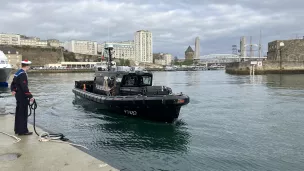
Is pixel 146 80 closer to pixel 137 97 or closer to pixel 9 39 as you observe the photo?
pixel 137 97

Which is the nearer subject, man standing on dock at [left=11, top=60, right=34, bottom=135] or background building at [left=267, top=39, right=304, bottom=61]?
man standing on dock at [left=11, top=60, right=34, bottom=135]

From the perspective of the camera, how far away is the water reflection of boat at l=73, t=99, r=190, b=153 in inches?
371

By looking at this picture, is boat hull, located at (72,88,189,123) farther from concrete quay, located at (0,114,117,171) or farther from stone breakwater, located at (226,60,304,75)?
stone breakwater, located at (226,60,304,75)

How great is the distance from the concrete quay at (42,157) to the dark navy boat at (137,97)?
5.74m

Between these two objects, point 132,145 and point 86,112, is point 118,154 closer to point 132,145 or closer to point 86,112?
point 132,145

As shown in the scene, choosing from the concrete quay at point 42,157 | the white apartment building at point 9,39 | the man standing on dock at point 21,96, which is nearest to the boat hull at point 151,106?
the man standing on dock at point 21,96

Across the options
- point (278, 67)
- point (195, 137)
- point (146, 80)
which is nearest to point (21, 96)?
point (195, 137)

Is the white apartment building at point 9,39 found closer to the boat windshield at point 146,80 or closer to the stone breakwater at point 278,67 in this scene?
the stone breakwater at point 278,67

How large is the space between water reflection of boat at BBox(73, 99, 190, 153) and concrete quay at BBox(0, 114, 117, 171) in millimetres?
3065

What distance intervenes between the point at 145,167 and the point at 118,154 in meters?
1.36

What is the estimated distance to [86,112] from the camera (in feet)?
53.5

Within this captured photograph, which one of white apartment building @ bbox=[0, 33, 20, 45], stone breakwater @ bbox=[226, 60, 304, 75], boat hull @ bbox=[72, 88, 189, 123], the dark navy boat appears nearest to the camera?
boat hull @ bbox=[72, 88, 189, 123]

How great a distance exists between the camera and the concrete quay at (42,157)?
513 cm

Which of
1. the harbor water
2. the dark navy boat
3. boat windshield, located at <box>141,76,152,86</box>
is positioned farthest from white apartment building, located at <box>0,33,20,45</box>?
boat windshield, located at <box>141,76,152,86</box>
